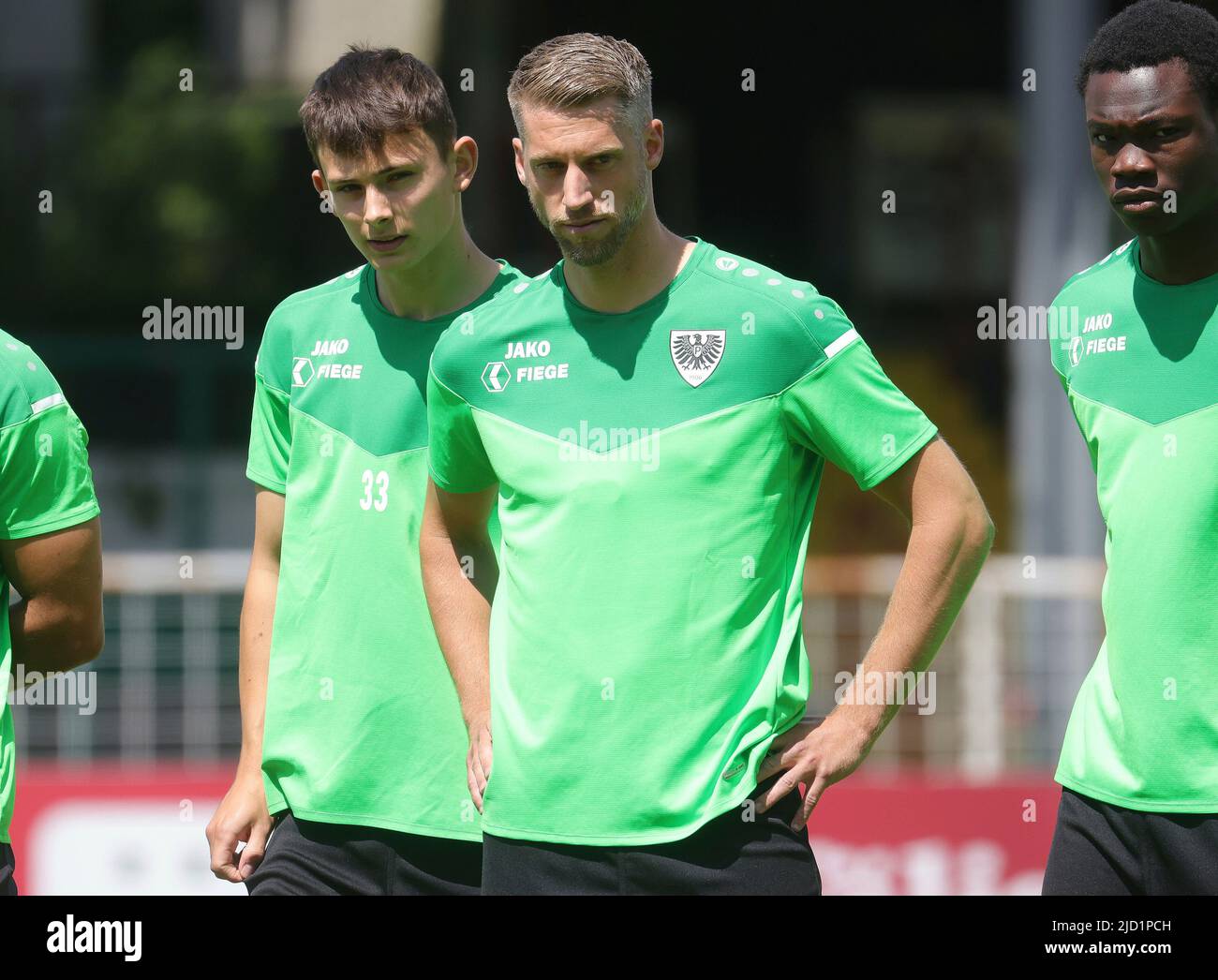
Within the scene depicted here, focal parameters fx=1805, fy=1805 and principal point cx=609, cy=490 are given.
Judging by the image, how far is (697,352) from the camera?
3125 millimetres

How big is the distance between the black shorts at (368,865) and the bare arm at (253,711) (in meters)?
0.10

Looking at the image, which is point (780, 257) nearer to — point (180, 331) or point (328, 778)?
point (180, 331)

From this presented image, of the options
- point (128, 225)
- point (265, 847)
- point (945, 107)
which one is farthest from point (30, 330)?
point (265, 847)

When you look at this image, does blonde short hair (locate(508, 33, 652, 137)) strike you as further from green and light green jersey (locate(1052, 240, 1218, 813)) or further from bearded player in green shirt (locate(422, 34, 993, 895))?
green and light green jersey (locate(1052, 240, 1218, 813))

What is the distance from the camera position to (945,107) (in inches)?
427

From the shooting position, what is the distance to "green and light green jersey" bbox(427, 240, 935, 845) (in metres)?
3.02

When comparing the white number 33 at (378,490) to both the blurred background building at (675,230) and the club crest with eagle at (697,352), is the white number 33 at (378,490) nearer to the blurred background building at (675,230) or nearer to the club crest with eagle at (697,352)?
the club crest with eagle at (697,352)

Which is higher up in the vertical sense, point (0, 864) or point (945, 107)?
point (945, 107)

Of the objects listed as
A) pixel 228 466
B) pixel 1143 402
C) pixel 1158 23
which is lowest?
pixel 228 466

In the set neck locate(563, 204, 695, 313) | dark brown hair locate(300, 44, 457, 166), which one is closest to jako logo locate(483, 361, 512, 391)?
neck locate(563, 204, 695, 313)

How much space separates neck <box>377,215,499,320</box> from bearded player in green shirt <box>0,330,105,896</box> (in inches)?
27.9

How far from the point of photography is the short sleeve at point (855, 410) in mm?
3064

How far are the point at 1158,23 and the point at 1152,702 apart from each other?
1218 millimetres
